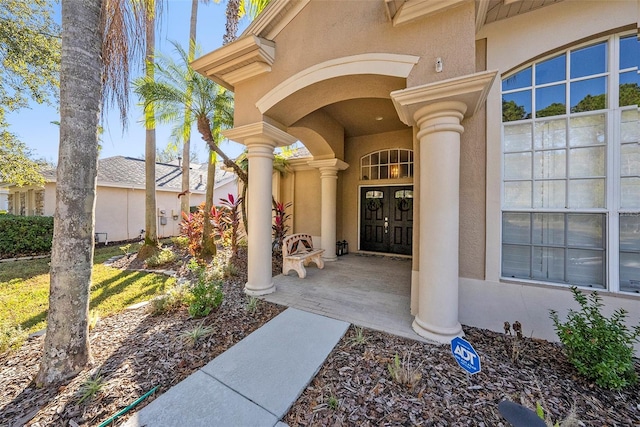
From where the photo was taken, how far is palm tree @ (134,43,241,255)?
5804mm

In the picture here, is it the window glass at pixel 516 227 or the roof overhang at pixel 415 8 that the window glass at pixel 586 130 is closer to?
the window glass at pixel 516 227

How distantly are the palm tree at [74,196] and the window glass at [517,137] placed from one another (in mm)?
5117

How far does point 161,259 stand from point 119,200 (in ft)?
24.2

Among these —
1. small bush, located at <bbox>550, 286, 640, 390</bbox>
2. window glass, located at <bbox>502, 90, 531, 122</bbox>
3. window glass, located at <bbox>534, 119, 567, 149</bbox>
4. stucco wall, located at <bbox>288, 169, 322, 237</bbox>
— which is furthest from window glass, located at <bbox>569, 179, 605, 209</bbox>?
stucco wall, located at <bbox>288, 169, 322, 237</bbox>

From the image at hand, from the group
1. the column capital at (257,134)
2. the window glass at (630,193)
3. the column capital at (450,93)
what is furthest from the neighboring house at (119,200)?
the window glass at (630,193)

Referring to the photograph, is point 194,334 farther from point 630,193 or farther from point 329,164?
point 630,193

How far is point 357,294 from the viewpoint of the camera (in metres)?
4.34

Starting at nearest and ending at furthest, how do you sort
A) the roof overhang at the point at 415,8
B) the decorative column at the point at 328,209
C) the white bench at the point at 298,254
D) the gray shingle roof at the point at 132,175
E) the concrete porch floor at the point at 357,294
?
1. the roof overhang at the point at 415,8
2. the concrete porch floor at the point at 357,294
3. the white bench at the point at 298,254
4. the decorative column at the point at 328,209
5. the gray shingle roof at the point at 132,175

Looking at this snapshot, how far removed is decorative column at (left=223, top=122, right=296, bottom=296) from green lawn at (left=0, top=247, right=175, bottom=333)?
225 cm

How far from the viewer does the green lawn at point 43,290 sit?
12.4 feet

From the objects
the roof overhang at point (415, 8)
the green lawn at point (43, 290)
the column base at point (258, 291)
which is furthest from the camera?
the column base at point (258, 291)

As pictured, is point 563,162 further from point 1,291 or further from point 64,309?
point 1,291

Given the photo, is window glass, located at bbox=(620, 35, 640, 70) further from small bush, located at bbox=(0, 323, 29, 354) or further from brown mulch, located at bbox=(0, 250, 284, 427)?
small bush, located at bbox=(0, 323, 29, 354)

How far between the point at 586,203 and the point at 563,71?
1.75 m
